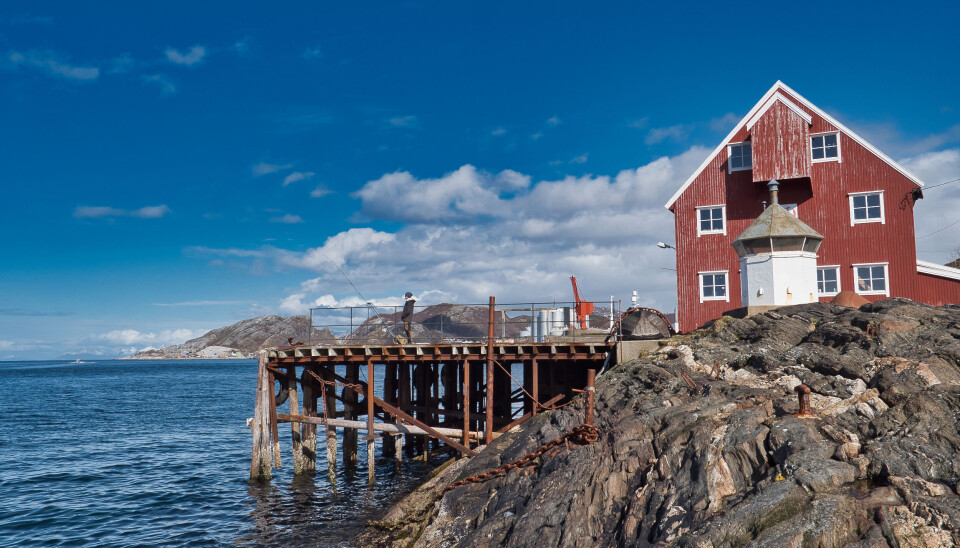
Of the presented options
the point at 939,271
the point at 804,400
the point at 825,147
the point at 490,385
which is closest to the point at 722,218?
the point at 825,147

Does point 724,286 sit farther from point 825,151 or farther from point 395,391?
point 395,391

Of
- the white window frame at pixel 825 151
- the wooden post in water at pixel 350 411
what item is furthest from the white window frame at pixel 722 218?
the wooden post in water at pixel 350 411

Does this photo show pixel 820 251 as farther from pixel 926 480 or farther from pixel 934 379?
pixel 926 480

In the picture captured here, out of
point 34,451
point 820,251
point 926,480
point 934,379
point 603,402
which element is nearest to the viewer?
point 926,480

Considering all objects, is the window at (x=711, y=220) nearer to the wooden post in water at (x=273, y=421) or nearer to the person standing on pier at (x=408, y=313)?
the person standing on pier at (x=408, y=313)

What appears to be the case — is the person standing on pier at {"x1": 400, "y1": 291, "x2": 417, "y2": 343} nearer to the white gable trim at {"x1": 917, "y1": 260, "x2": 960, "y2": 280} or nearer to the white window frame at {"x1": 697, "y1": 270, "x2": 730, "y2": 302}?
the white window frame at {"x1": 697, "y1": 270, "x2": 730, "y2": 302}

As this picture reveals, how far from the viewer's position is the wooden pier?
21.9 meters

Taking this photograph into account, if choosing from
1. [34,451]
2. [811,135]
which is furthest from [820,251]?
[34,451]

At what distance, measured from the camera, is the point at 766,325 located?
783 inches

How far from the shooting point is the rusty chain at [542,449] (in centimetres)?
1470

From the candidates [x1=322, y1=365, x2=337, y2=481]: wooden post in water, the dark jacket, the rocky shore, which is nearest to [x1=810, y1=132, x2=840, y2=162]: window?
the rocky shore

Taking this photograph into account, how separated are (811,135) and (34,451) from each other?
1553 inches

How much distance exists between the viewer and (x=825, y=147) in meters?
28.8

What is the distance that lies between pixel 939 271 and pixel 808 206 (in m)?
5.79
